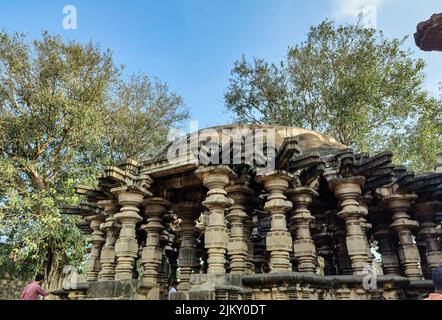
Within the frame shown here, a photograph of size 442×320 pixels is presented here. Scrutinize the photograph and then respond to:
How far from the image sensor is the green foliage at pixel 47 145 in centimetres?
1373

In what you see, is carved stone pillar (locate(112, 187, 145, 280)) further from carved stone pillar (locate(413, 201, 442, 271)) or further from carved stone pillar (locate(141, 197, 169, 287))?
carved stone pillar (locate(413, 201, 442, 271))

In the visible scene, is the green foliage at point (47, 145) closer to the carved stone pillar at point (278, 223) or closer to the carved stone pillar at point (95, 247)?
the carved stone pillar at point (95, 247)

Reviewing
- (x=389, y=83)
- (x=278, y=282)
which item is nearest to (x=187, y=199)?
(x=278, y=282)

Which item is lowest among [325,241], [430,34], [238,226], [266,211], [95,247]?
[238,226]

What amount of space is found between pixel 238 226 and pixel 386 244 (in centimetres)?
507

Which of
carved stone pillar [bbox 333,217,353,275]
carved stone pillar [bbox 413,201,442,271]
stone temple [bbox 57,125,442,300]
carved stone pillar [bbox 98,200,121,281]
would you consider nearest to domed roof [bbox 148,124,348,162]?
stone temple [bbox 57,125,442,300]

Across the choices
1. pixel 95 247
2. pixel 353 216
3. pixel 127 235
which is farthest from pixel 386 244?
pixel 95 247

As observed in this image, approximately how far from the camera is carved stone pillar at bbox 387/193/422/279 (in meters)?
8.79

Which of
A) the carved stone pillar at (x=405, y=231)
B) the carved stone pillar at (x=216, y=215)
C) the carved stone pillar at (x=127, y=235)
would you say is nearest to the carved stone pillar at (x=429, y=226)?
the carved stone pillar at (x=405, y=231)

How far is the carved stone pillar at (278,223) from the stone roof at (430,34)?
26.4ft

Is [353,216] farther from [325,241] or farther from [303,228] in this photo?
[325,241]

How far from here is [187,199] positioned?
9336mm

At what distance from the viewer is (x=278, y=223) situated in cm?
703

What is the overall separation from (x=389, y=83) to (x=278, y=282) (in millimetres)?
15146
